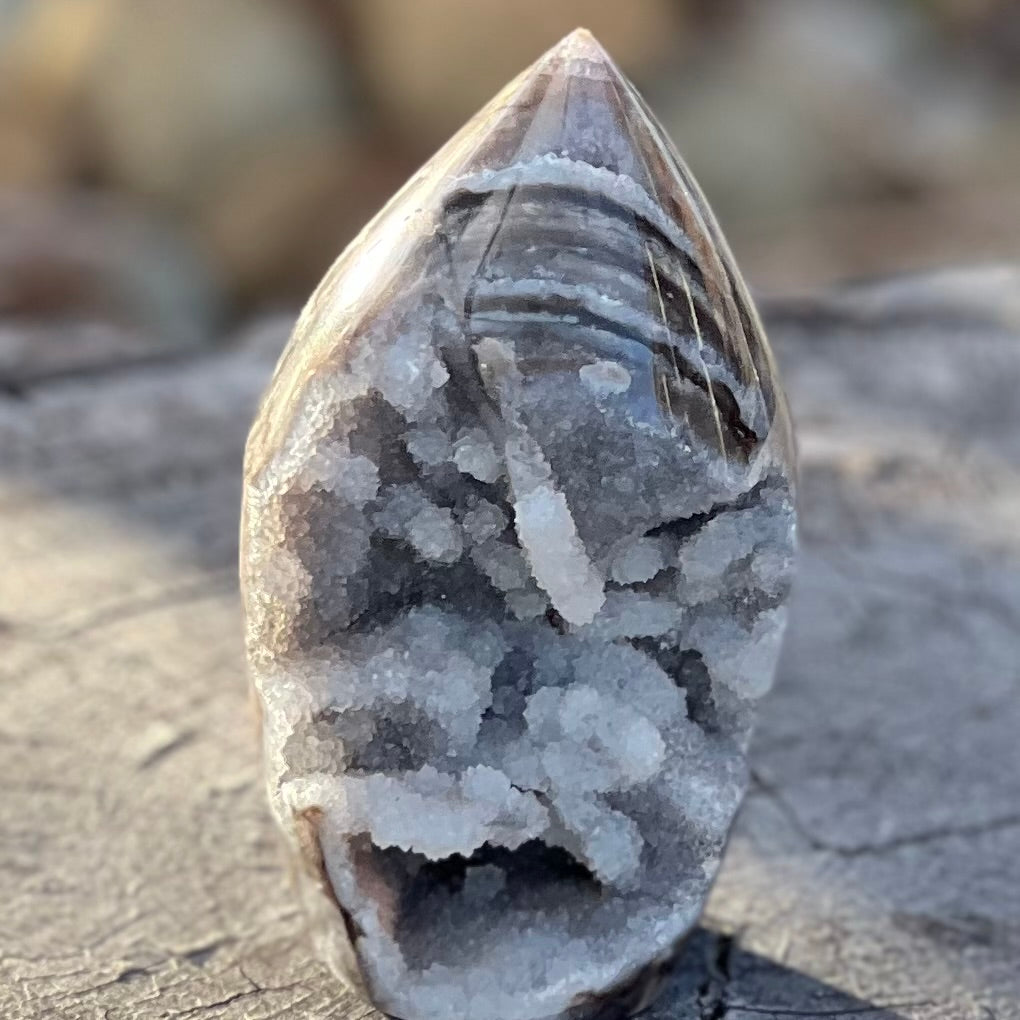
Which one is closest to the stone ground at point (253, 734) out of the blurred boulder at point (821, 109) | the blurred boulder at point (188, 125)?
the blurred boulder at point (188, 125)

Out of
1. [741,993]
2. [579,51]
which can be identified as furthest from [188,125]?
[741,993]

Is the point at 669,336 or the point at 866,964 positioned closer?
the point at 669,336

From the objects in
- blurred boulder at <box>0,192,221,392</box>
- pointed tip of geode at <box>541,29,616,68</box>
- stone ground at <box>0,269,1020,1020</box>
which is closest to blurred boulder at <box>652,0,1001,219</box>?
blurred boulder at <box>0,192,221,392</box>

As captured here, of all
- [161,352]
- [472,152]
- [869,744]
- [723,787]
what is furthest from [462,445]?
[161,352]

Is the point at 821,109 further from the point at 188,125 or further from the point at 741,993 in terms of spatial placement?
the point at 741,993

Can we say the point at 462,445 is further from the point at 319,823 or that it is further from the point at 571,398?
the point at 319,823

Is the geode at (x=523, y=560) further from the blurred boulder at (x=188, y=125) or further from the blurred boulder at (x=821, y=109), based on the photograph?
the blurred boulder at (x=821, y=109)

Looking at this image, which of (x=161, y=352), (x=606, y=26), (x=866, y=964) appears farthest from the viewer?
(x=606, y=26)

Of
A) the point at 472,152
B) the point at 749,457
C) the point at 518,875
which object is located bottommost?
the point at 518,875
